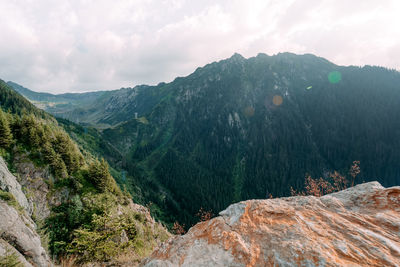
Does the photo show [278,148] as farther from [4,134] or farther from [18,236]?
[18,236]

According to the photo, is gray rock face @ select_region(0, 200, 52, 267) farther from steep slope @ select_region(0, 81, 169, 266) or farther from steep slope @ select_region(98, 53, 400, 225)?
steep slope @ select_region(98, 53, 400, 225)

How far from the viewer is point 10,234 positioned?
8.22m

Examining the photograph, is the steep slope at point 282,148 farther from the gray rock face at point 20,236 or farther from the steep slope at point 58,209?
the gray rock face at point 20,236

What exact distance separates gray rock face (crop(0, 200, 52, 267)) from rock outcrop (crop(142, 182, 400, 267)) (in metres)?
7.50

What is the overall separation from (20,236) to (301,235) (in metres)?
13.6

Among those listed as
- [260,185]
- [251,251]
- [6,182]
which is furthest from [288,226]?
[260,185]

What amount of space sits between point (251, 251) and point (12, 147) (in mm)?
25535

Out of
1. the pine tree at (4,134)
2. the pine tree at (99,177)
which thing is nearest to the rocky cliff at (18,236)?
the pine tree at (99,177)

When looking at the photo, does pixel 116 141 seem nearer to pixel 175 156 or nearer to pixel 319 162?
pixel 175 156

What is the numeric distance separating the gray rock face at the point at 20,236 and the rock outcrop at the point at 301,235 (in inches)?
295

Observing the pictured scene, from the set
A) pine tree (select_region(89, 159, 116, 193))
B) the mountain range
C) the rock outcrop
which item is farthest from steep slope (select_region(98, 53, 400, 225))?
the rock outcrop

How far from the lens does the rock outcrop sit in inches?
165

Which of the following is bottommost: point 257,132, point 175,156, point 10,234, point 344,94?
point 175,156

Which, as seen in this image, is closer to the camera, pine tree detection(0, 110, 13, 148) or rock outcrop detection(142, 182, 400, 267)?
rock outcrop detection(142, 182, 400, 267)
